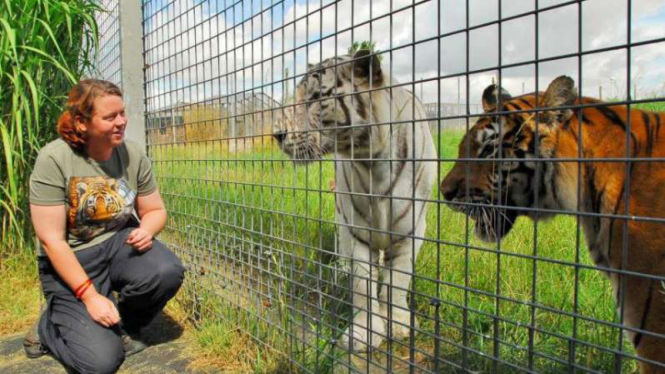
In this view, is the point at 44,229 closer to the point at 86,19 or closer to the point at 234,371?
the point at 234,371

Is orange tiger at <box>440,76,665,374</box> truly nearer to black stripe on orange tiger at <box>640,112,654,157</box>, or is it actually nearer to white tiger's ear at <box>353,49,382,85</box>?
black stripe on orange tiger at <box>640,112,654,157</box>

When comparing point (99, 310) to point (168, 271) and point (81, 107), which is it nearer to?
point (168, 271)

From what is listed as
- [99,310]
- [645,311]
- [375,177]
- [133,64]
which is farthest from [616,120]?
→ [133,64]

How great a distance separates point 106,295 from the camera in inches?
107

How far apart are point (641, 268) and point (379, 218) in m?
1.75

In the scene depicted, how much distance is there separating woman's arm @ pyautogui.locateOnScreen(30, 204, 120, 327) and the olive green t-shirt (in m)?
0.06

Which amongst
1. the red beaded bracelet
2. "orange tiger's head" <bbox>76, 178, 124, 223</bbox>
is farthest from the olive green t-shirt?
the red beaded bracelet

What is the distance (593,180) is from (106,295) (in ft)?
7.70

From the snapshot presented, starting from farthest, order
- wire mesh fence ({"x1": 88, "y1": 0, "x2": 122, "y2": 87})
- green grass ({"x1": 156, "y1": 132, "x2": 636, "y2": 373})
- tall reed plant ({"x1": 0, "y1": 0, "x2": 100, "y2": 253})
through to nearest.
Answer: wire mesh fence ({"x1": 88, "y1": 0, "x2": 122, "y2": 87})
tall reed plant ({"x1": 0, "y1": 0, "x2": 100, "y2": 253})
green grass ({"x1": 156, "y1": 132, "x2": 636, "y2": 373})

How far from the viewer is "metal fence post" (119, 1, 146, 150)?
3.89 m

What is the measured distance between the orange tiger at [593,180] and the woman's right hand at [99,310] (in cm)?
165

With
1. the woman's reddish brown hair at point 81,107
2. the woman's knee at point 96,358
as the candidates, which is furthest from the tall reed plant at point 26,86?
the woman's knee at point 96,358

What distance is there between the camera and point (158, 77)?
151 inches

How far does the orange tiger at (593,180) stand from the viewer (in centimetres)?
153
